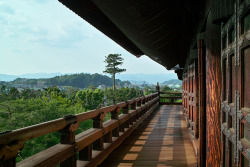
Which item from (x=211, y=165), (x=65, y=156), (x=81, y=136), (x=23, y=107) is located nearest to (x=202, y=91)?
(x=211, y=165)

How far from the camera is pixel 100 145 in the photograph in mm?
3625

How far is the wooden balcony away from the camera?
5.85 ft

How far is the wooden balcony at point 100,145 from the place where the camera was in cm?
178

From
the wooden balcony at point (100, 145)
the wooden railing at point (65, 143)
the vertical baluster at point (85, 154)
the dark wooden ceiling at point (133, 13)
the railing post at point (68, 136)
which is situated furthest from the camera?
the vertical baluster at point (85, 154)

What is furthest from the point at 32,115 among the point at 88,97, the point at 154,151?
the point at 88,97

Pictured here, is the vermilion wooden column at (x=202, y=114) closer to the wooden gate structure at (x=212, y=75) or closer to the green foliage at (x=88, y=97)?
the wooden gate structure at (x=212, y=75)

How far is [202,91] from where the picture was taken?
327 centimetres

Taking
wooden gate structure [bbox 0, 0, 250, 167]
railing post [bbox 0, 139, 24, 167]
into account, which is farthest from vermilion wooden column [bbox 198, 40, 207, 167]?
railing post [bbox 0, 139, 24, 167]

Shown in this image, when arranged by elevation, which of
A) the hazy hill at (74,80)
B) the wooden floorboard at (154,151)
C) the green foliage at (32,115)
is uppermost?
the hazy hill at (74,80)

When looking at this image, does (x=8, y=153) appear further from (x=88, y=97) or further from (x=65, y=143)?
(x=88, y=97)

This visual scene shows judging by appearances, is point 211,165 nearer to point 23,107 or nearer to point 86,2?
point 86,2

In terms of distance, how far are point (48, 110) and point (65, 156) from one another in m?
29.8

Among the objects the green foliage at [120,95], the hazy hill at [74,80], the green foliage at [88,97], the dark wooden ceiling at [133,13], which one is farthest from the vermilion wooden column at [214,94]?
the hazy hill at [74,80]

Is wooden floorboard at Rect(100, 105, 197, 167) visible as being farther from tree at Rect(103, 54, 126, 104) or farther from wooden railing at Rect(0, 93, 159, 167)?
tree at Rect(103, 54, 126, 104)
